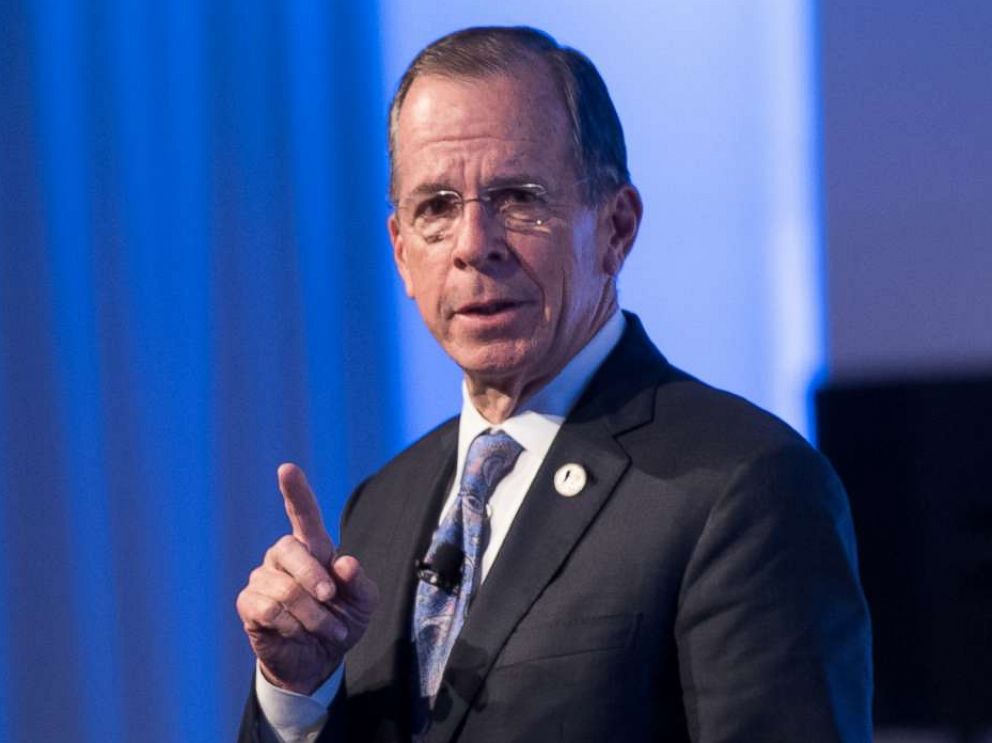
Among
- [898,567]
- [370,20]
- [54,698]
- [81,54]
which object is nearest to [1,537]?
[54,698]

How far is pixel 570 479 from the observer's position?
1.68 metres

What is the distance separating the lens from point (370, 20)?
11.3ft

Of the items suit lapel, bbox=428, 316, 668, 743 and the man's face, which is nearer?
suit lapel, bbox=428, 316, 668, 743

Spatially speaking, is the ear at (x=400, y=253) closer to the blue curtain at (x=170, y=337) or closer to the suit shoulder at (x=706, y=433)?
the suit shoulder at (x=706, y=433)

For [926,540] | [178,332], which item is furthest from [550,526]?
[178,332]

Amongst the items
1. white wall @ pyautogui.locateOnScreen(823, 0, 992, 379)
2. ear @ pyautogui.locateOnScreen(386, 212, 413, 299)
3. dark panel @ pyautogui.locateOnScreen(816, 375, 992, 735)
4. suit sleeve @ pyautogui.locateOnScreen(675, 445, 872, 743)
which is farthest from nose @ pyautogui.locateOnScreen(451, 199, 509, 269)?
white wall @ pyautogui.locateOnScreen(823, 0, 992, 379)

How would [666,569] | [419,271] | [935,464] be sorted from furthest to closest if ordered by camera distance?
[935,464]
[419,271]
[666,569]

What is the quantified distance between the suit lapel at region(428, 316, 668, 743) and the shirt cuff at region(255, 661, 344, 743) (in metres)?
0.18

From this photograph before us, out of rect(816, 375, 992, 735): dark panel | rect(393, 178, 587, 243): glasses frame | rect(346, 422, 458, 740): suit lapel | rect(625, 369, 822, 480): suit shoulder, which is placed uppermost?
rect(393, 178, 587, 243): glasses frame

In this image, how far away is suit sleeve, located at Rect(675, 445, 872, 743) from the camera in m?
1.46

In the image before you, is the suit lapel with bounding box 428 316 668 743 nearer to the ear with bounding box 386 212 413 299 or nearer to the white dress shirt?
the white dress shirt

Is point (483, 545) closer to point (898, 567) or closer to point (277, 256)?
point (898, 567)

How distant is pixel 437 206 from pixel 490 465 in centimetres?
31

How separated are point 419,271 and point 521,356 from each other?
171mm
